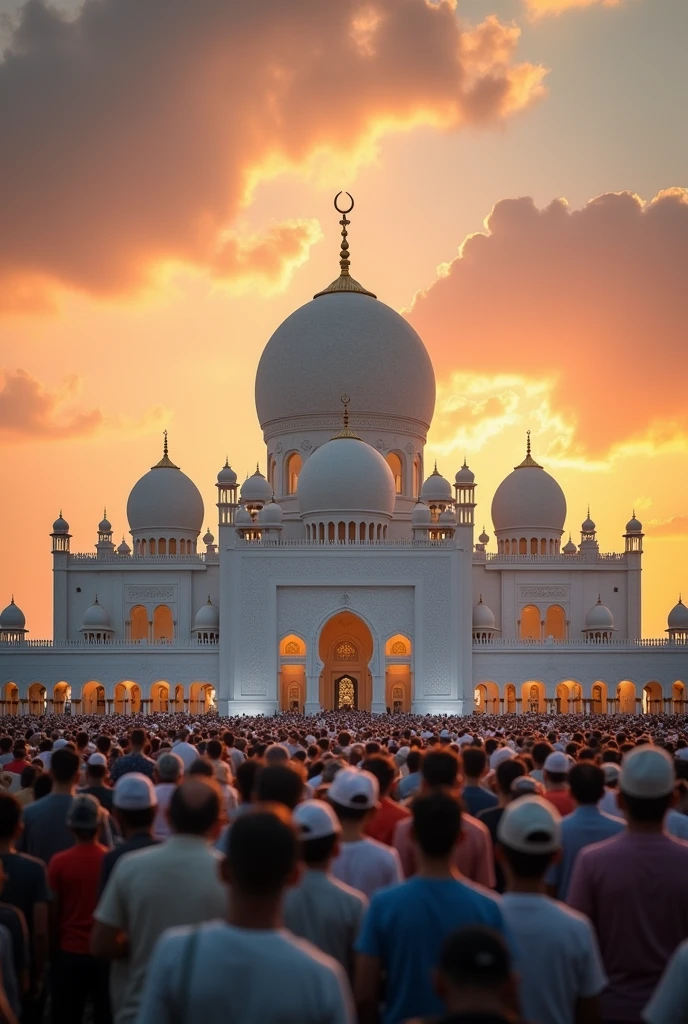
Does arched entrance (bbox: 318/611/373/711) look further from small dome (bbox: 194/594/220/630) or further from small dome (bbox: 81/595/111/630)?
small dome (bbox: 81/595/111/630)

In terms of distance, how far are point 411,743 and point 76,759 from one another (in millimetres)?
6141

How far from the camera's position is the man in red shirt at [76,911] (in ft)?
18.6

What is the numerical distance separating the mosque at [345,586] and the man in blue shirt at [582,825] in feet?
109

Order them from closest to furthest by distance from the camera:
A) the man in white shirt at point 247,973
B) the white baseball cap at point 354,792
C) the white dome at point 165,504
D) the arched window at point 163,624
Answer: the man in white shirt at point 247,973
the white baseball cap at point 354,792
the arched window at point 163,624
the white dome at point 165,504

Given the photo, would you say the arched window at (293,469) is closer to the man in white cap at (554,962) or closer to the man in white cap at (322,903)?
the man in white cap at (322,903)

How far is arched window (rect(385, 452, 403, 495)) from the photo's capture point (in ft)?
152

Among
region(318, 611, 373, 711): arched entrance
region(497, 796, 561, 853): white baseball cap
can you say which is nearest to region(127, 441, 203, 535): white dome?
region(318, 611, 373, 711): arched entrance

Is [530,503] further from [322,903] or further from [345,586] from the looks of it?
[322,903]

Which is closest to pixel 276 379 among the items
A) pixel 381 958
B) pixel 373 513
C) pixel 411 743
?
pixel 373 513

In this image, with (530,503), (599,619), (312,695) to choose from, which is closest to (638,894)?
(312,695)

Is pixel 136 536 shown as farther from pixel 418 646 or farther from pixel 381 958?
pixel 381 958

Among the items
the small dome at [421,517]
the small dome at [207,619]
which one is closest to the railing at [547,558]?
the small dome at [421,517]

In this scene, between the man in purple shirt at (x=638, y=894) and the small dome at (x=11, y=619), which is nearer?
the man in purple shirt at (x=638, y=894)

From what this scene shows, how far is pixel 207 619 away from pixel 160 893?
39.2m
